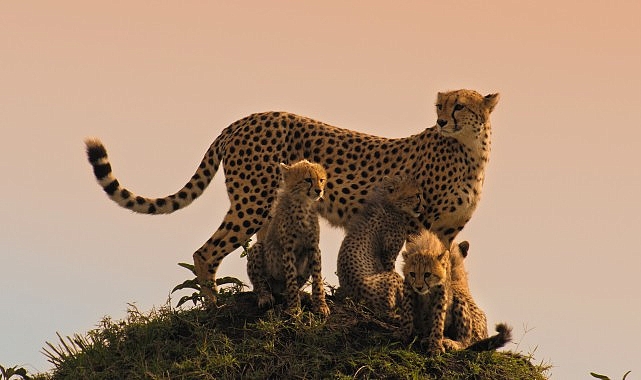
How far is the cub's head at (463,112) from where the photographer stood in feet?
29.2

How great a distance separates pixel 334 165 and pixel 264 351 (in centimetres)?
255

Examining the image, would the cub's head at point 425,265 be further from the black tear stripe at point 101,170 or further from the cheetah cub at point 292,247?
the black tear stripe at point 101,170

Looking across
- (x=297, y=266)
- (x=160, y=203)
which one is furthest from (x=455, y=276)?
(x=160, y=203)

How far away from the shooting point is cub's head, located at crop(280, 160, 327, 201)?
7422mm

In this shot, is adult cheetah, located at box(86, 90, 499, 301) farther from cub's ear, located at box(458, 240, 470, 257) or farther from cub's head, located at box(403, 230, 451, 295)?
cub's head, located at box(403, 230, 451, 295)

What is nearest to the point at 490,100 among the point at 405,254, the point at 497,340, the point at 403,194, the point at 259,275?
the point at 403,194

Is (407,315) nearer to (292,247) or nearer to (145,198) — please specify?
(292,247)

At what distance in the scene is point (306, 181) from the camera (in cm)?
745

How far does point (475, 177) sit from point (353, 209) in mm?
968

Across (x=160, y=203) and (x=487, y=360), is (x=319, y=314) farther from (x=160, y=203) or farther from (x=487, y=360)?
(x=160, y=203)

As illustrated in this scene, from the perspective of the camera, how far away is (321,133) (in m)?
9.72

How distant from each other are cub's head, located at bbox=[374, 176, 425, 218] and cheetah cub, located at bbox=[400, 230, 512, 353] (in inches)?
27.2

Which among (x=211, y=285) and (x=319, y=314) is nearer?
(x=319, y=314)

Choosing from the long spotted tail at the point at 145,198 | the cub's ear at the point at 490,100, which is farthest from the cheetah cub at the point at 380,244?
the long spotted tail at the point at 145,198
